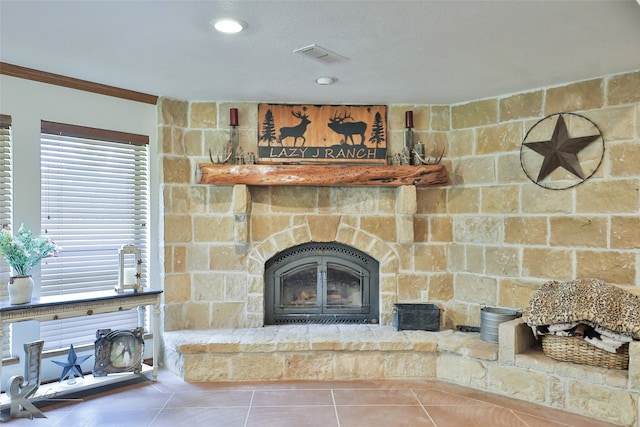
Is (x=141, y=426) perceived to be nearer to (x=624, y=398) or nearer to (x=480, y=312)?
(x=480, y=312)

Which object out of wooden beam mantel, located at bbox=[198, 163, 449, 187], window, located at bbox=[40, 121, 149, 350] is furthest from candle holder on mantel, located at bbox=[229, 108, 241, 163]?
window, located at bbox=[40, 121, 149, 350]

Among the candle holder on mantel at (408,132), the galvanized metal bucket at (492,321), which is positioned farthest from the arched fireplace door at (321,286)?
the candle holder on mantel at (408,132)

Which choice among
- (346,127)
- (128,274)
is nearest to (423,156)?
(346,127)

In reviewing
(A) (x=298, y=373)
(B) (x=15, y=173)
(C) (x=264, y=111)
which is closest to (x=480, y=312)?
(A) (x=298, y=373)

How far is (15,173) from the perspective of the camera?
3021 mm

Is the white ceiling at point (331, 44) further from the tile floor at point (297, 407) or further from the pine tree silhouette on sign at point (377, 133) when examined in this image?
the tile floor at point (297, 407)

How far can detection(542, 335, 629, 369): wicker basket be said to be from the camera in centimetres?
272

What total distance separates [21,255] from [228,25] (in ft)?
6.27

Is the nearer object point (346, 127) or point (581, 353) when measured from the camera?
point (581, 353)

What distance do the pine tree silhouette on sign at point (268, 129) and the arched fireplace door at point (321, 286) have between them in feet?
3.21

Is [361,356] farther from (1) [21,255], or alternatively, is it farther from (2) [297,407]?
(1) [21,255]

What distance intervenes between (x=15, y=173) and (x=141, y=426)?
6.21 ft

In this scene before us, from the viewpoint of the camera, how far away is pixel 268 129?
3.80m

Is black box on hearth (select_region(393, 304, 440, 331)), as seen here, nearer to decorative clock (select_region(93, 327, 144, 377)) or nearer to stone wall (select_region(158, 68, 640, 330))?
stone wall (select_region(158, 68, 640, 330))
